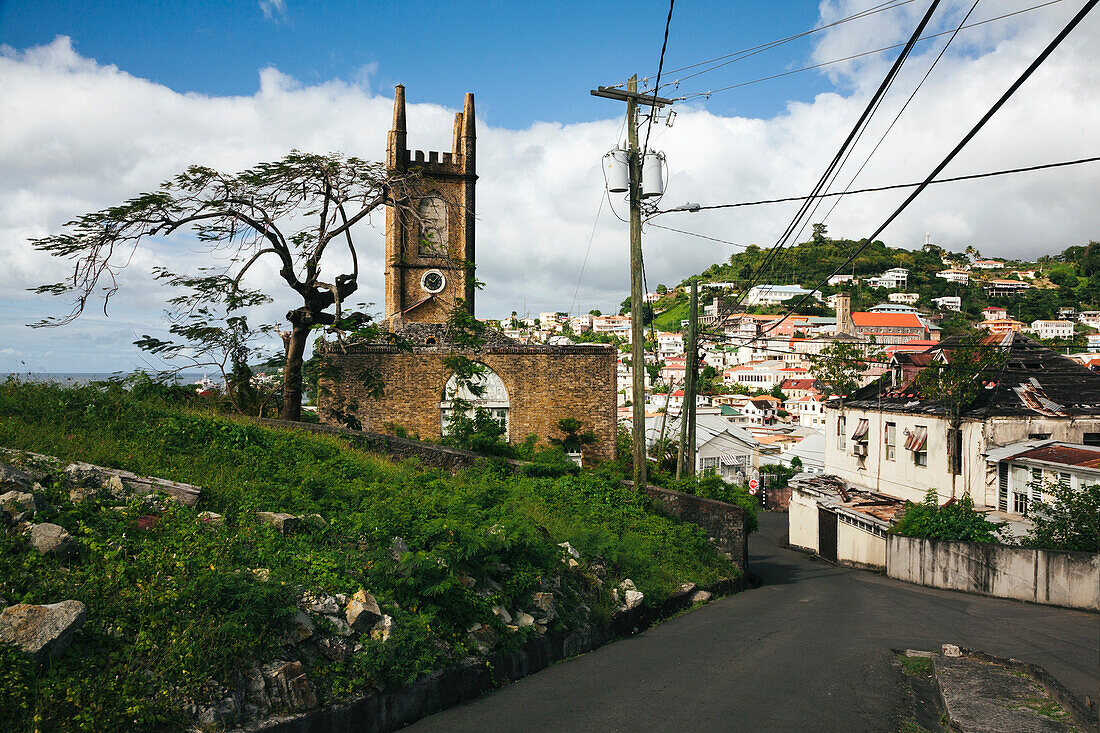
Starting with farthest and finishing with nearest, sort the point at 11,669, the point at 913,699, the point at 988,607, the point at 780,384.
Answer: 1. the point at 780,384
2. the point at 988,607
3. the point at 913,699
4. the point at 11,669

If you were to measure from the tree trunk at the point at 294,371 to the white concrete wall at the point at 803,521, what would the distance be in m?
21.2

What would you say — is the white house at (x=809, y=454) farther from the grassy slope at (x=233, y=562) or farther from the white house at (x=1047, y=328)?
the grassy slope at (x=233, y=562)

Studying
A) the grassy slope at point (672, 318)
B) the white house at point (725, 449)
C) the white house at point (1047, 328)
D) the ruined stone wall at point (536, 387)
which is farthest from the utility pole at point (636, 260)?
the grassy slope at point (672, 318)

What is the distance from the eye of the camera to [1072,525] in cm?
1496

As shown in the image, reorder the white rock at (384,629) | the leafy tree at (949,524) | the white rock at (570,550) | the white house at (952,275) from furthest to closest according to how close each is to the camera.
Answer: the white house at (952,275) → the leafy tree at (949,524) → the white rock at (570,550) → the white rock at (384,629)

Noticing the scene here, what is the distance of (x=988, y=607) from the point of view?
1330cm

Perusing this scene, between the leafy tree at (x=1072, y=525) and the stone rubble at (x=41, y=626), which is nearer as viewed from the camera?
the stone rubble at (x=41, y=626)

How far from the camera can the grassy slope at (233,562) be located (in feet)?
15.6

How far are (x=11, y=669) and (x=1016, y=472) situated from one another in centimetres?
2703

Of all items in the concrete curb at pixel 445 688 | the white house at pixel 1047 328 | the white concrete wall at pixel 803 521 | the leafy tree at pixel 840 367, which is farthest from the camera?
the white house at pixel 1047 328

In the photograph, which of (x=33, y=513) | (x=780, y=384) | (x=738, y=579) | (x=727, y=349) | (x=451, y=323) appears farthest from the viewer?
(x=727, y=349)

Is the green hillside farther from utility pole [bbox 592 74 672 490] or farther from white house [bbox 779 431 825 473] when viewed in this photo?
white house [bbox 779 431 825 473]

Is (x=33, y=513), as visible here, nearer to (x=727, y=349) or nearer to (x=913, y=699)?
(x=913, y=699)

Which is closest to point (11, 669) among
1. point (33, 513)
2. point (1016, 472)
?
point (33, 513)
